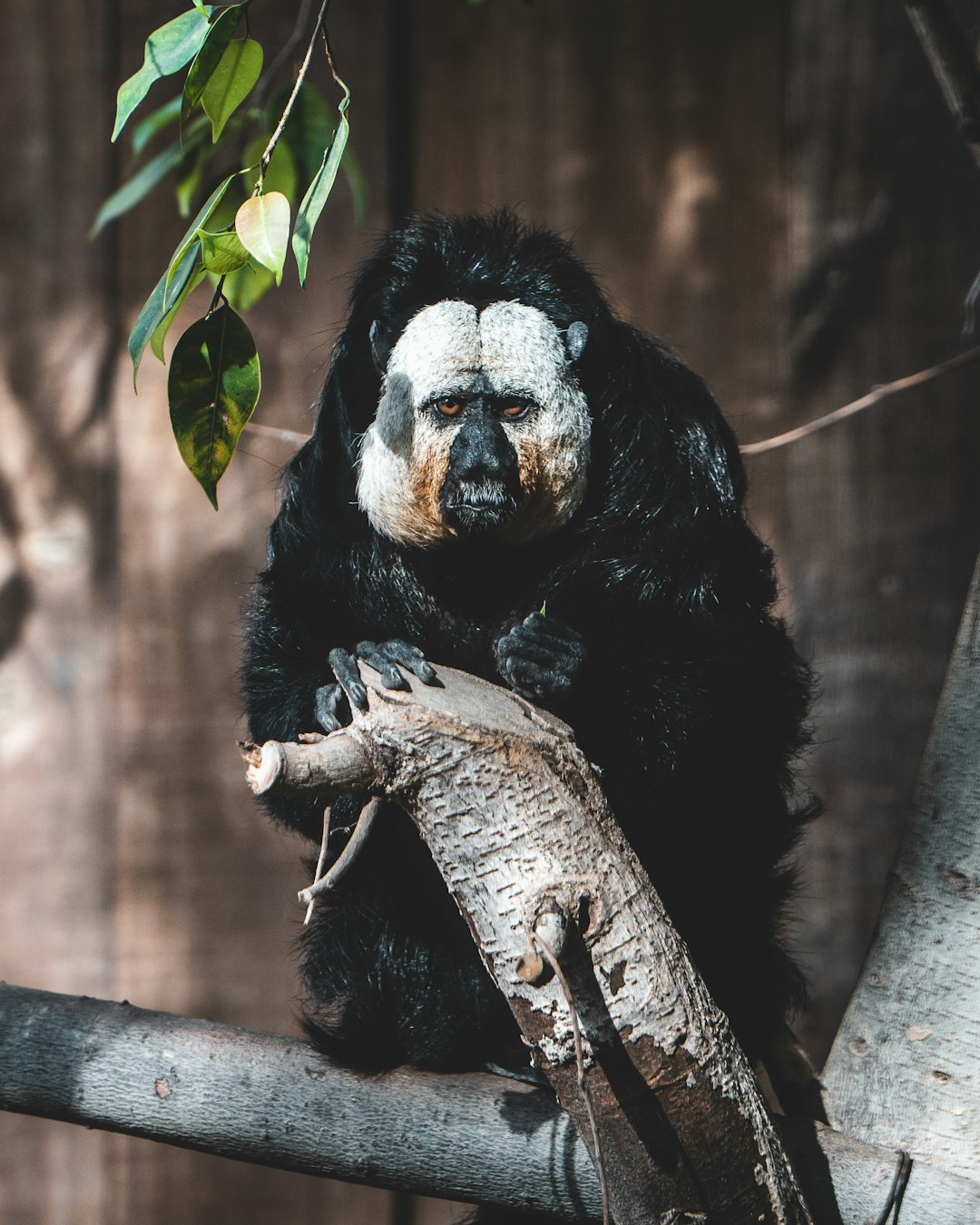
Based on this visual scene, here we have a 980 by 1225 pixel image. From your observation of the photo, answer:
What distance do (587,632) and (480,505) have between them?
0.31 meters

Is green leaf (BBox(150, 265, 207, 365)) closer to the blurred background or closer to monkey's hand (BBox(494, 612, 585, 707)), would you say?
monkey's hand (BBox(494, 612, 585, 707))

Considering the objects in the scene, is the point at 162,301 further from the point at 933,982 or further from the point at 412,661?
the point at 933,982

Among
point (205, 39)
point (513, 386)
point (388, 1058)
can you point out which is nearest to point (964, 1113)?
point (388, 1058)

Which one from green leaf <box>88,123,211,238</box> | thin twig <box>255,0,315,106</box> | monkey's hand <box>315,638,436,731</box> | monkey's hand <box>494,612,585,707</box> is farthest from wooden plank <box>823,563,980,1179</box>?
green leaf <box>88,123,211,238</box>

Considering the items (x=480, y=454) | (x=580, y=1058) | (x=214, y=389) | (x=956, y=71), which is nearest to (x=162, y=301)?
(x=214, y=389)

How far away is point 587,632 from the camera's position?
2.12 metres

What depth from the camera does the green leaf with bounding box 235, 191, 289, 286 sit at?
51.5 inches

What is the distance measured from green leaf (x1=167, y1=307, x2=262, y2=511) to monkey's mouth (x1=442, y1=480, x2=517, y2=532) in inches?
19.1

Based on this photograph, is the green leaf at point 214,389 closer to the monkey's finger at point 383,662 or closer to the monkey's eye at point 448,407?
the monkey's finger at point 383,662

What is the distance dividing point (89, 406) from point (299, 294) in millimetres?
540

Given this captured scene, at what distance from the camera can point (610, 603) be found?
2.11m

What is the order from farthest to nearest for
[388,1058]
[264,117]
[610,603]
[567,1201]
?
→ [264,117]
[610,603]
[388,1058]
[567,1201]

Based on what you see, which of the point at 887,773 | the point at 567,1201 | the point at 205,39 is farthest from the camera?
the point at 887,773

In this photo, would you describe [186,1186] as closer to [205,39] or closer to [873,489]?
[873,489]
